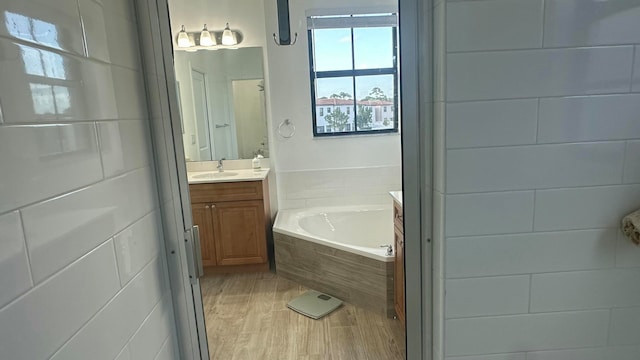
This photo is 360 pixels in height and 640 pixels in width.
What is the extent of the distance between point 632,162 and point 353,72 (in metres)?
2.86

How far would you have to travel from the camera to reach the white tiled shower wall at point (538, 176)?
2.81 feet

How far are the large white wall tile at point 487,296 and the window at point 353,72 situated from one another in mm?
2782

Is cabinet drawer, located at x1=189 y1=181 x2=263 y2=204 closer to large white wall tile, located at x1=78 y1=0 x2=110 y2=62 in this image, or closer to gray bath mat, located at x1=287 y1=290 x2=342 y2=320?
gray bath mat, located at x1=287 y1=290 x2=342 y2=320

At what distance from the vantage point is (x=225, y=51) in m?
3.54

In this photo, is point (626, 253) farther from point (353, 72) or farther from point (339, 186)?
point (353, 72)

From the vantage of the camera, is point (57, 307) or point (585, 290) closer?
point (57, 307)

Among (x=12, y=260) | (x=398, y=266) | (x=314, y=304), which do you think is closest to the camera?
(x=12, y=260)

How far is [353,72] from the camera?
3.56 meters

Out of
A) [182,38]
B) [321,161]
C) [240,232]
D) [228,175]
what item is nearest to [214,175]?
[228,175]

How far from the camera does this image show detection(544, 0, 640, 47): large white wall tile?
850mm

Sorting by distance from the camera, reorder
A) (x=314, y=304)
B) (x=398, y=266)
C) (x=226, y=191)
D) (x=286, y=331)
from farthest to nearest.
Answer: (x=226, y=191) < (x=314, y=304) < (x=286, y=331) < (x=398, y=266)

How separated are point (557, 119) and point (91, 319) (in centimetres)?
109

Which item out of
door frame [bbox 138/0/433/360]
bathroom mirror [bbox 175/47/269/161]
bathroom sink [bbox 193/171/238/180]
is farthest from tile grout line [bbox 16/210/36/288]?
bathroom mirror [bbox 175/47/269/161]

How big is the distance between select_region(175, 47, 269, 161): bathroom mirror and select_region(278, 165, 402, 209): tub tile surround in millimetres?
441
